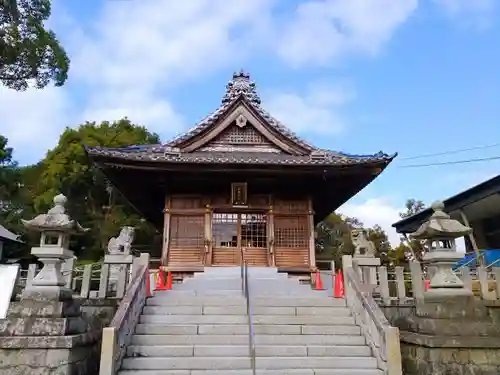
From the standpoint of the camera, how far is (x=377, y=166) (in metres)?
13.9

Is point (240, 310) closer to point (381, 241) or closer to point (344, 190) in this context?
point (344, 190)

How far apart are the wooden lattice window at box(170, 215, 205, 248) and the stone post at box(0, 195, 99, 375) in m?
6.75

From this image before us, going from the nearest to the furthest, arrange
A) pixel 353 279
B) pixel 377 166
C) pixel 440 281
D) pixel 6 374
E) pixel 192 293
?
pixel 6 374 < pixel 440 281 < pixel 353 279 < pixel 192 293 < pixel 377 166

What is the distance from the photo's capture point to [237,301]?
30.8ft

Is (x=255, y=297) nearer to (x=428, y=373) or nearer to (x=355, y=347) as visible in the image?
(x=355, y=347)

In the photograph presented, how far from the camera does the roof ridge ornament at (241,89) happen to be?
17.5 meters

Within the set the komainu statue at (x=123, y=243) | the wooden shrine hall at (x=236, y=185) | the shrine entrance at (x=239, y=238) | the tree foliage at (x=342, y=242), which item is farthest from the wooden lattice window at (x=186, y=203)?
the tree foliage at (x=342, y=242)

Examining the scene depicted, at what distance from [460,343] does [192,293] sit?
20.2 feet

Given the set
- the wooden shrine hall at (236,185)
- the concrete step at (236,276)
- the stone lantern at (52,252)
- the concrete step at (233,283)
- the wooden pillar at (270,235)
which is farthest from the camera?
the wooden pillar at (270,235)

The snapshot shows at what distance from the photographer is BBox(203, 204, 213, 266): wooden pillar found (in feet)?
46.2

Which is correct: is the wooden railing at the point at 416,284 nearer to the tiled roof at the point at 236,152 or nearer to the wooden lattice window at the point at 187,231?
the tiled roof at the point at 236,152

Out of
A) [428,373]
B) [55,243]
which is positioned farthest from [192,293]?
[428,373]

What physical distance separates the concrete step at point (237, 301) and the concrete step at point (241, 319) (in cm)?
55

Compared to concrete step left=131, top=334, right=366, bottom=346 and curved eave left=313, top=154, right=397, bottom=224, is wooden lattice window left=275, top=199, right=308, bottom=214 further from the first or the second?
concrete step left=131, top=334, right=366, bottom=346
